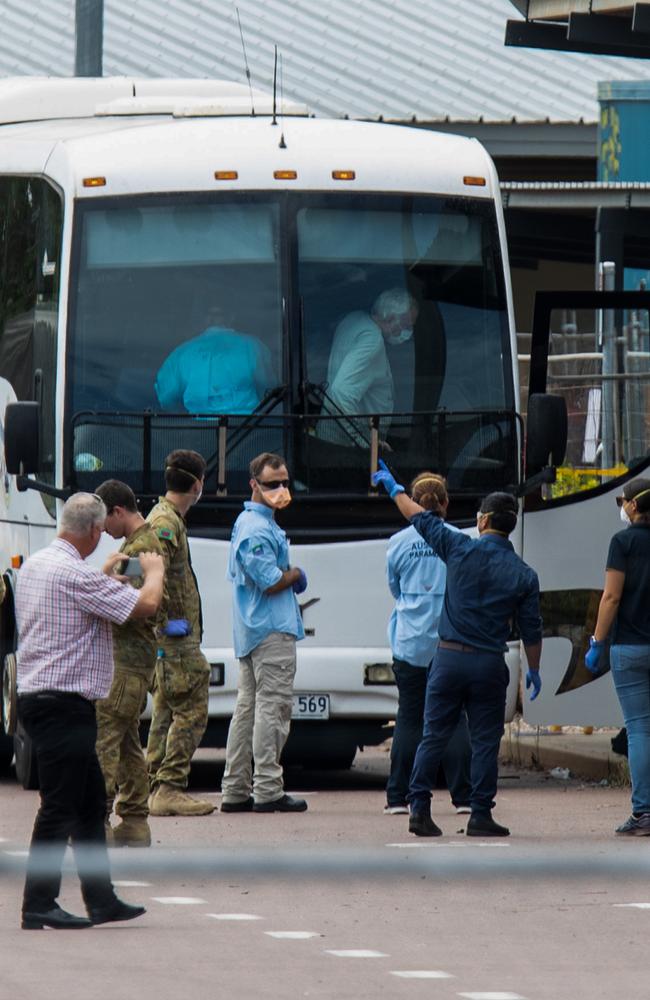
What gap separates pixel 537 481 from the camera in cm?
1270

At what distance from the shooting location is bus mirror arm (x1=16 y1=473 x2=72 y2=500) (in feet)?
40.6

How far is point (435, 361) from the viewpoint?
12.7 metres

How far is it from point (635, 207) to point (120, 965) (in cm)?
905

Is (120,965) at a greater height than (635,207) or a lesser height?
lesser

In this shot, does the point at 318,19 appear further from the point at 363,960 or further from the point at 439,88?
the point at 363,960

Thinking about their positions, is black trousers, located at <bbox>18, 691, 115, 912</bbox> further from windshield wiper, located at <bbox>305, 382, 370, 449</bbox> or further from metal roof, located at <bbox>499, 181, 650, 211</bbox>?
metal roof, located at <bbox>499, 181, 650, 211</bbox>

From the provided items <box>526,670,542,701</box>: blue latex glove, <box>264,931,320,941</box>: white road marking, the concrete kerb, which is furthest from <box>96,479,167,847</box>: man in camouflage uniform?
the concrete kerb

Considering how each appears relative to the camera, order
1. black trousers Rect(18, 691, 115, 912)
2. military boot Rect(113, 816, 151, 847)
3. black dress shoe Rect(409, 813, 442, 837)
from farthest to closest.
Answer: black dress shoe Rect(409, 813, 442, 837), military boot Rect(113, 816, 151, 847), black trousers Rect(18, 691, 115, 912)

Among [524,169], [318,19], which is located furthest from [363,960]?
[318,19]

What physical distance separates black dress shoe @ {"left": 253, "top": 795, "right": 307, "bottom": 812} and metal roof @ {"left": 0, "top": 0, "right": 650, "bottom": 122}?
17311 millimetres

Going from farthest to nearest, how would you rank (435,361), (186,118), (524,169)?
(524,169), (186,118), (435,361)

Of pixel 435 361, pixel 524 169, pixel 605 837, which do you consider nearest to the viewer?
pixel 605 837

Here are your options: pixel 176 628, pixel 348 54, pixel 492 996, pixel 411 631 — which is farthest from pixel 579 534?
pixel 348 54

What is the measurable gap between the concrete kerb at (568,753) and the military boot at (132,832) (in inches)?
171
